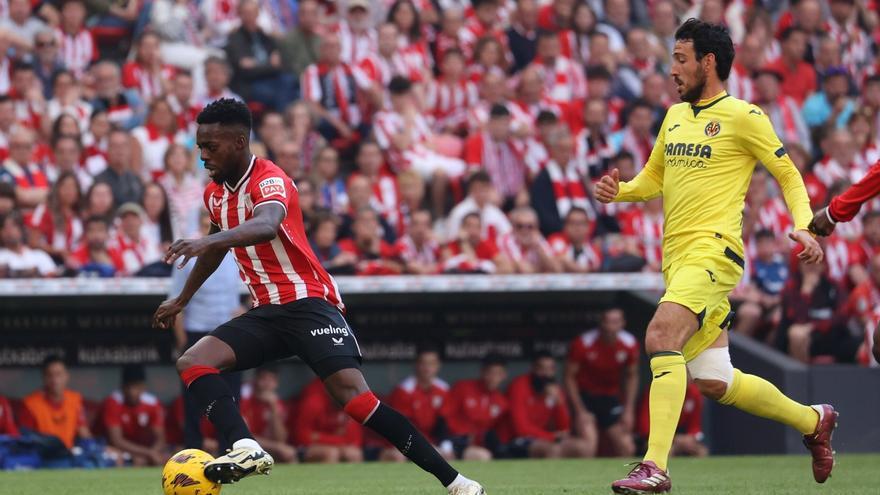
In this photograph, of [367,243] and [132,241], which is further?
[367,243]

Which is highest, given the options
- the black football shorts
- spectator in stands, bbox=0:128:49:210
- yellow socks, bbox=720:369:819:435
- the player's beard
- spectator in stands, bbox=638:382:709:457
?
the player's beard

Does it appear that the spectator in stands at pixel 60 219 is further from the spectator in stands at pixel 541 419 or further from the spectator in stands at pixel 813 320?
the spectator in stands at pixel 813 320

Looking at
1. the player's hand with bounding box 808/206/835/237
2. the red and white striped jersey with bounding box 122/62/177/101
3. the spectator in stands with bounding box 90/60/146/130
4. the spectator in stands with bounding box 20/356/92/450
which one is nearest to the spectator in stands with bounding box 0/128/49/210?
the spectator in stands with bounding box 90/60/146/130

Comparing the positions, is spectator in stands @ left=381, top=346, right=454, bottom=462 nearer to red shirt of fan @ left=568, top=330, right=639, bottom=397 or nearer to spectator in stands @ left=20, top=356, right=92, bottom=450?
red shirt of fan @ left=568, top=330, right=639, bottom=397

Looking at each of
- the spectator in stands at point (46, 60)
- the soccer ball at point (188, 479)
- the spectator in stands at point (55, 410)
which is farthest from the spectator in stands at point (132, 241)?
the soccer ball at point (188, 479)

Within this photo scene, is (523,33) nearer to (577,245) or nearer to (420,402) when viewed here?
(577,245)

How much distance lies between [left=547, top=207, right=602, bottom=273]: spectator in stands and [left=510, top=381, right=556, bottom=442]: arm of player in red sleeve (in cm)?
128

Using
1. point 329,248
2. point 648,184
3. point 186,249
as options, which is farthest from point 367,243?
point 186,249

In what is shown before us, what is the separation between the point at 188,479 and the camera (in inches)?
272

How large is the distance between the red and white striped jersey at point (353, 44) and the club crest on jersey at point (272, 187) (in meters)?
9.14

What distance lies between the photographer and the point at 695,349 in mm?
7930

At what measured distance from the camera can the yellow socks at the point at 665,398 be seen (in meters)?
7.37

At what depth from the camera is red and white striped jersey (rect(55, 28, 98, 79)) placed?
15477 mm

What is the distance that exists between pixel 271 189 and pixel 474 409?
291 inches
